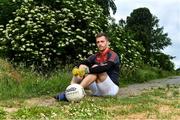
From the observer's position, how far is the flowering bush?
15484 millimetres

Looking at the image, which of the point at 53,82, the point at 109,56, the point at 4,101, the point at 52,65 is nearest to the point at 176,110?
the point at 109,56

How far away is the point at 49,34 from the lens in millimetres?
15547

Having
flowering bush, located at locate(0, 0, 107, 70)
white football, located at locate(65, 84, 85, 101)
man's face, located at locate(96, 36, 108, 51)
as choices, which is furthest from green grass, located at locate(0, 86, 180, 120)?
flowering bush, located at locate(0, 0, 107, 70)

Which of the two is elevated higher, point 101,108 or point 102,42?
point 102,42

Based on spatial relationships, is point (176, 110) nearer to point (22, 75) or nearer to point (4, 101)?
point (4, 101)

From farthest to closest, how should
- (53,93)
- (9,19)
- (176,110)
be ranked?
1. (9,19)
2. (53,93)
3. (176,110)

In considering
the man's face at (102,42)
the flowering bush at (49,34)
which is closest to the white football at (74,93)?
the man's face at (102,42)

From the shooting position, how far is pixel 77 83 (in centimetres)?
1145

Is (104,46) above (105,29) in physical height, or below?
below

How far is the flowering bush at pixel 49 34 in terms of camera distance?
15484mm

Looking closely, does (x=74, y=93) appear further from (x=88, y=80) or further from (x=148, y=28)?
(x=148, y=28)

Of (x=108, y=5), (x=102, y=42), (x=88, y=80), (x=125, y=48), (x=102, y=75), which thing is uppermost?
(x=108, y=5)

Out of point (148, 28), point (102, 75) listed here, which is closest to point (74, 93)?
point (102, 75)

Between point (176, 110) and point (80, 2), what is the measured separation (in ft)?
25.9
